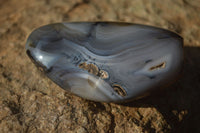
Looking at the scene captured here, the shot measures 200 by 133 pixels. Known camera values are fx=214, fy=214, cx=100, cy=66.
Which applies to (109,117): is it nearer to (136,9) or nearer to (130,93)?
(130,93)

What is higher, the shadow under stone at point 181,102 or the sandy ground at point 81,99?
the sandy ground at point 81,99

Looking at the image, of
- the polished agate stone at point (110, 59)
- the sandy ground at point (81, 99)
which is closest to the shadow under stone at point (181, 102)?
the sandy ground at point (81, 99)

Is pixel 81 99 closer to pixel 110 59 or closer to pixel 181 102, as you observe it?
pixel 110 59

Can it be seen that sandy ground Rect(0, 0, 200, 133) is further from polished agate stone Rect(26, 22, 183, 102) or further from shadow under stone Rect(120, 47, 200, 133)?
polished agate stone Rect(26, 22, 183, 102)

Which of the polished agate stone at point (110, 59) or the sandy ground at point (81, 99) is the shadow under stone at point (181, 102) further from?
the polished agate stone at point (110, 59)

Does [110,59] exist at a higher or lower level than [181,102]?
higher

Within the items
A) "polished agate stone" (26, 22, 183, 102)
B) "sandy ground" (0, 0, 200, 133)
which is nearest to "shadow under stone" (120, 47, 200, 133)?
"sandy ground" (0, 0, 200, 133)

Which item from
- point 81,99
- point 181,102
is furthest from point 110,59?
point 181,102
